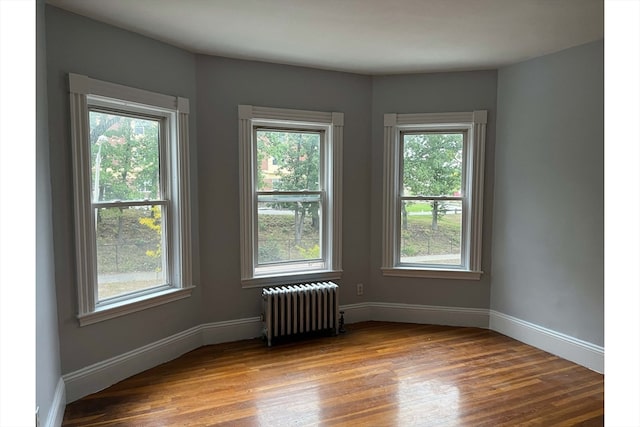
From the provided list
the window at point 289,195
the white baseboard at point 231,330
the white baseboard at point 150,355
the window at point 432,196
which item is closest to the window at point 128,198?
the white baseboard at point 150,355

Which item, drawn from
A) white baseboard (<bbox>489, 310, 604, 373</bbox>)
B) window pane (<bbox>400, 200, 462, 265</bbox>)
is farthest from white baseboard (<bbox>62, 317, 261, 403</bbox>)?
white baseboard (<bbox>489, 310, 604, 373</bbox>)

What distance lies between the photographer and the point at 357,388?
3012 millimetres

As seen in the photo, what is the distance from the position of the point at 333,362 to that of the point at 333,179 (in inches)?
70.0

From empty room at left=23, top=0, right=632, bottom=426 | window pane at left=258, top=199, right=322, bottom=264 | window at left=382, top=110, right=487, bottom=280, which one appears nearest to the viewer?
empty room at left=23, top=0, right=632, bottom=426

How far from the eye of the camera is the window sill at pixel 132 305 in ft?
9.52

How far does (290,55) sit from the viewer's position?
366 cm

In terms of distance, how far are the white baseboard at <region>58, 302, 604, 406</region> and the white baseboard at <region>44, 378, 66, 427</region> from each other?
0.01 meters

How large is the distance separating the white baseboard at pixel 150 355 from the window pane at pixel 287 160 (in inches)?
54.2

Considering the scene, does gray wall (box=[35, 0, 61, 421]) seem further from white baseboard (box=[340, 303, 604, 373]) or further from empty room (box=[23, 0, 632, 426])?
white baseboard (box=[340, 303, 604, 373])

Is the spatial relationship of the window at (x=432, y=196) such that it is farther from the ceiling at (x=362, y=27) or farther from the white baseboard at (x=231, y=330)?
the white baseboard at (x=231, y=330)

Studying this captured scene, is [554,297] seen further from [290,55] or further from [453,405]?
[290,55]

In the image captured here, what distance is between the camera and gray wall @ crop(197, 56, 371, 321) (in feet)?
12.1

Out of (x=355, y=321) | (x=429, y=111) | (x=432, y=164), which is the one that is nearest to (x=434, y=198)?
(x=432, y=164)

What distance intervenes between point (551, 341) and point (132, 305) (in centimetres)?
361
